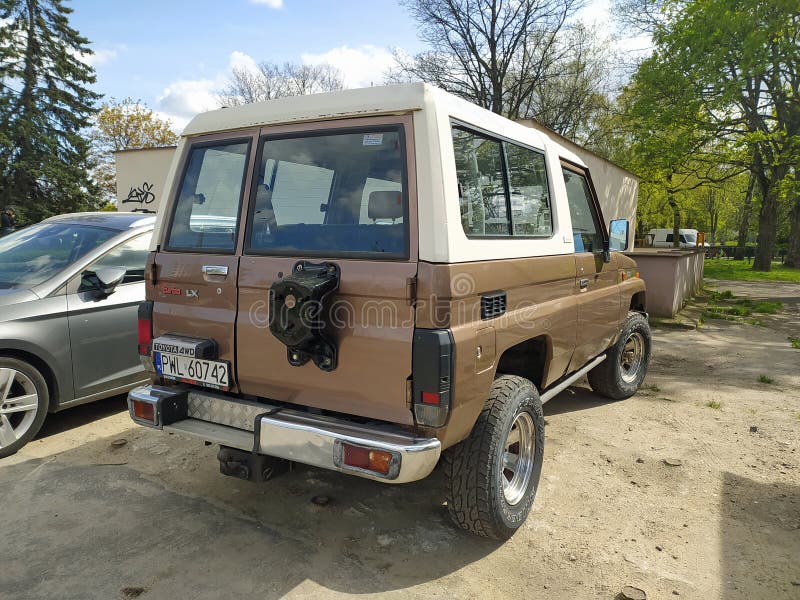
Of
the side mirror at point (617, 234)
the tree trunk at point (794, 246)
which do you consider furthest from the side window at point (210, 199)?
the tree trunk at point (794, 246)

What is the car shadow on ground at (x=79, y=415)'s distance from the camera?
175 inches

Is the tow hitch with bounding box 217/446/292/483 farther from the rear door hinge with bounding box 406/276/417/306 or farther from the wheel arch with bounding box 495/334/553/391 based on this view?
the wheel arch with bounding box 495/334/553/391

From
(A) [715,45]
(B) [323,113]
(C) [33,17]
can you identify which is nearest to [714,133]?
(A) [715,45]

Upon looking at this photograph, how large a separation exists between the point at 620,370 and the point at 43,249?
211 inches

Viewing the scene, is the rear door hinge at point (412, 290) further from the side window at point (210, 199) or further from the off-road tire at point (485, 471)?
the side window at point (210, 199)

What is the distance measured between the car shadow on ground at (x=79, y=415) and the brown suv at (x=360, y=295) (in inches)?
78.2

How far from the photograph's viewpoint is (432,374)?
7.65 feet

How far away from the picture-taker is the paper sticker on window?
8.56ft

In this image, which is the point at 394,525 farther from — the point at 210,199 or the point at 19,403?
the point at 19,403

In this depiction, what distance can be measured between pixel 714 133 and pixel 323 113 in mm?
17439

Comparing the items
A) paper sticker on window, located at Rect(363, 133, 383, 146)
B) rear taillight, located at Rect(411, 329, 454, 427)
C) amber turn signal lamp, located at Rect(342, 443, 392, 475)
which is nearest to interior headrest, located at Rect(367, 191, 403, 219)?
paper sticker on window, located at Rect(363, 133, 383, 146)

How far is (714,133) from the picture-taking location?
1636 cm

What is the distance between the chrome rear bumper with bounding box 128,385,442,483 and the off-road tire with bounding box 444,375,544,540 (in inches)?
15.7

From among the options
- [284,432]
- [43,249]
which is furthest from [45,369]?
[284,432]
